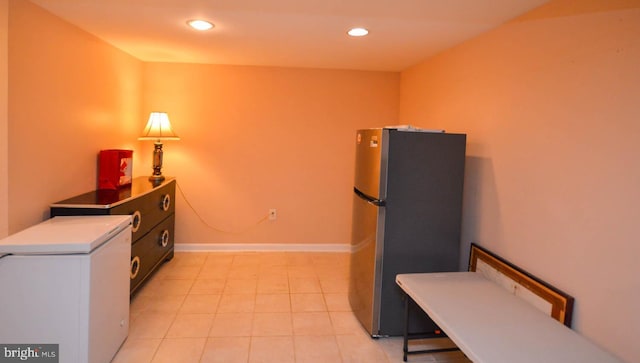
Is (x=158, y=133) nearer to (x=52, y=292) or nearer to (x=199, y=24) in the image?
(x=199, y=24)

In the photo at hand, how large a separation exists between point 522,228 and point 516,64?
0.96m

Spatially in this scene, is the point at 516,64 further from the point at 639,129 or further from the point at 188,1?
the point at 188,1

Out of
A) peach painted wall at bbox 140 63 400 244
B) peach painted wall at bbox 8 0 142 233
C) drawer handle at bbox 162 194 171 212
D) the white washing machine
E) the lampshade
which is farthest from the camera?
peach painted wall at bbox 140 63 400 244

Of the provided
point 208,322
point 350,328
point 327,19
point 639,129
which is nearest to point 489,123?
point 639,129

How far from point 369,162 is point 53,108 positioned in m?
2.09

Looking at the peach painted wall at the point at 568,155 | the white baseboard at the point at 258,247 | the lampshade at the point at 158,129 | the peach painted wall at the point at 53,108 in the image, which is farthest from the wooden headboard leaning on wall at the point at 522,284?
the lampshade at the point at 158,129

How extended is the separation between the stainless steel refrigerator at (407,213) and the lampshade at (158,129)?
2.18m

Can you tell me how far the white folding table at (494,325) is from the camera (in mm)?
1499

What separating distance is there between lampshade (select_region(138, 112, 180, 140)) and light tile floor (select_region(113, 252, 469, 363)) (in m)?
1.27

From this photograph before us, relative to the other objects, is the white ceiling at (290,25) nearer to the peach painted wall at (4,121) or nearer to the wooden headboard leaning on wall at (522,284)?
the peach painted wall at (4,121)

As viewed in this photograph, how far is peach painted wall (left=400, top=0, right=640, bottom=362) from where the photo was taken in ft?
5.09

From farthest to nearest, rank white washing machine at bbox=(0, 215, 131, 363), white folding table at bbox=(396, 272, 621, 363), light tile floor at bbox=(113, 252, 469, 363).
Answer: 1. light tile floor at bbox=(113, 252, 469, 363)
2. white washing machine at bbox=(0, 215, 131, 363)
3. white folding table at bbox=(396, 272, 621, 363)

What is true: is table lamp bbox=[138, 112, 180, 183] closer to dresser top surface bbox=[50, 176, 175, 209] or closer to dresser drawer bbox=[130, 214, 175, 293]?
dresser top surface bbox=[50, 176, 175, 209]

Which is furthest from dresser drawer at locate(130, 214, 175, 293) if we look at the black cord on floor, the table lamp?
the table lamp
